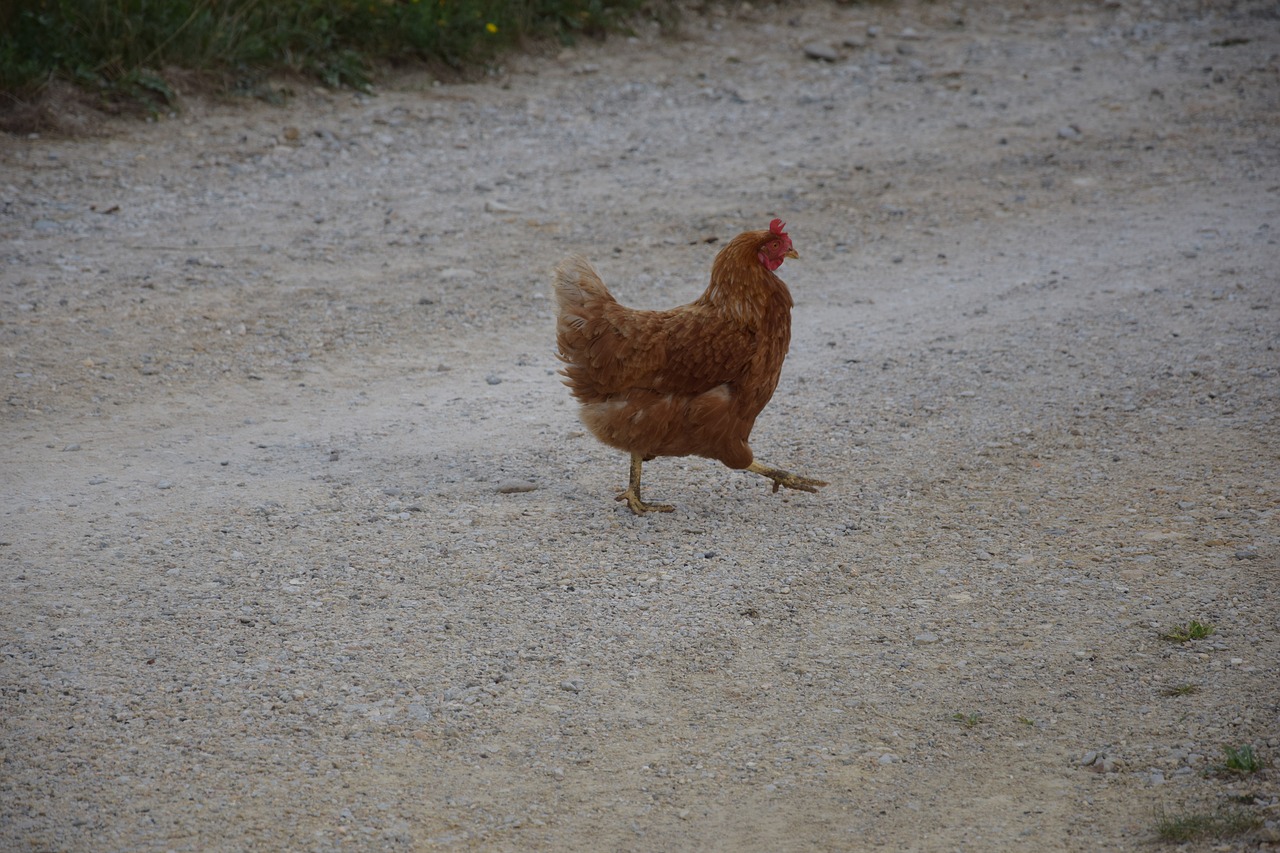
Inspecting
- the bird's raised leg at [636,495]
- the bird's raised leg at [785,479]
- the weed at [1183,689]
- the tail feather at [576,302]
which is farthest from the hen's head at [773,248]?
the weed at [1183,689]

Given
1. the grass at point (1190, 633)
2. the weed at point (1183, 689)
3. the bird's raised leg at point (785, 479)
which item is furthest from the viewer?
the bird's raised leg at point (785, 479)

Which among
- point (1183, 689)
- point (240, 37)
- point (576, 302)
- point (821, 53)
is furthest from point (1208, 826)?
point (821, 53)

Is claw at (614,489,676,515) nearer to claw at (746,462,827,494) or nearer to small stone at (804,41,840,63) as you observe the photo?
claw at (746,462,827,494)

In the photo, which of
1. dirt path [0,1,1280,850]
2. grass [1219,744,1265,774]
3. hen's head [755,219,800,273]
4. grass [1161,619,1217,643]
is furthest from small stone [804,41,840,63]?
grass [1219,744,1265,774]

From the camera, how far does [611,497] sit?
5.27m

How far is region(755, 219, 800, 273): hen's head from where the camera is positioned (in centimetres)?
500

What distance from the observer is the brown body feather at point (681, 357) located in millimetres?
4910

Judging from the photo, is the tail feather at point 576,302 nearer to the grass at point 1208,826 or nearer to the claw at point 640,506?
the claw at point 640,506

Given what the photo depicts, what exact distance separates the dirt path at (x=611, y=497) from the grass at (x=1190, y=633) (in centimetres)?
8

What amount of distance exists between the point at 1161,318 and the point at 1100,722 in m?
4.11

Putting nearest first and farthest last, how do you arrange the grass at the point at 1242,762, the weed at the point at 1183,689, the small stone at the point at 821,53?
the grass at the point at 1242,762
the weed at the point at 1183,689
the small stone at the point at 821,53

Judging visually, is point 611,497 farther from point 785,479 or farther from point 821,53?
point 821,53

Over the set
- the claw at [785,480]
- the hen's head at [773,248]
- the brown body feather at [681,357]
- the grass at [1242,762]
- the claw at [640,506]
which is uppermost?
the hen's head at [773,248]

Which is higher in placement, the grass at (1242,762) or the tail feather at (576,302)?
the tail feather at (576,302)
